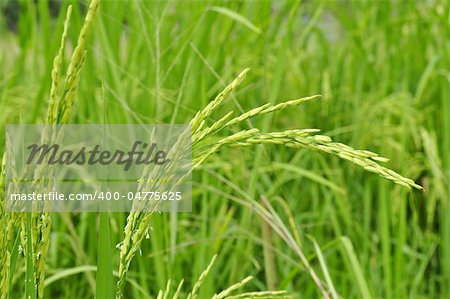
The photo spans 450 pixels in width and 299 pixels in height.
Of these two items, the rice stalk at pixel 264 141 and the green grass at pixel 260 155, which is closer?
the rice stalk at pixel 264 141

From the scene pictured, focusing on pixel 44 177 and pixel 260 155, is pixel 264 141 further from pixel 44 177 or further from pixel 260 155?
pixel 260 155

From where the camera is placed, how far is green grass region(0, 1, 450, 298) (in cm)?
126

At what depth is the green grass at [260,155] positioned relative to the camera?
1.26 metres

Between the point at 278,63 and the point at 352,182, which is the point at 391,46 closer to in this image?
the point at 352,182

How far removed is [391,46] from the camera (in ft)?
7.37

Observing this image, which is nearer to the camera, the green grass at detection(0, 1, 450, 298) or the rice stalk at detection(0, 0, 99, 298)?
the rice stalk at detection(0, 0, 99, 298)

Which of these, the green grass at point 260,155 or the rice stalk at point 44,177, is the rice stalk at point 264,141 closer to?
the rice stalk at point 44,177

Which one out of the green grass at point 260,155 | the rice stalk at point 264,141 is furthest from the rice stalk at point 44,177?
the green grass at point 260,155

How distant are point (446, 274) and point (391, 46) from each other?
97 centimetres

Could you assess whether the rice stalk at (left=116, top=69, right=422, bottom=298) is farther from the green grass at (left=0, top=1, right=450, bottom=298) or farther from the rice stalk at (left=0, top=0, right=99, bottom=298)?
the green grass at (left=0, top=1, right=450, bottom=298)

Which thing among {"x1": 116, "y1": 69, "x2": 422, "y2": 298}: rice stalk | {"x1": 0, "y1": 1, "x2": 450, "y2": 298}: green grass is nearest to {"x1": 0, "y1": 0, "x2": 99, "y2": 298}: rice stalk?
{"x1": 116, "y1": 69, "x2": 422, "y2": 298}: rice stalk

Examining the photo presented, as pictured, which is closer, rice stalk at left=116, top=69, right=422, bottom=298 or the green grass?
rice stalk at left=116, top=69, right=422, bottom=298

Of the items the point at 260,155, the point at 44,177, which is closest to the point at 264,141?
the point at 44,177

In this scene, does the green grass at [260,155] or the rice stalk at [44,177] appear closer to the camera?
the rice stalk at [44,177]
